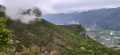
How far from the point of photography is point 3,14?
119m

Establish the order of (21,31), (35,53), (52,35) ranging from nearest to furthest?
(35,53) → (21,31) → (52,35)

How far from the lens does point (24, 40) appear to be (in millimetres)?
105312

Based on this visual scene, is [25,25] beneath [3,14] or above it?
beneath

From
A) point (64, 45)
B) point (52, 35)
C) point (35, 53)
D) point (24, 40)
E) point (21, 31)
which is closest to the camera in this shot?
point (35, 53)

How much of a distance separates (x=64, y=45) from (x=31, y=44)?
27842 mm

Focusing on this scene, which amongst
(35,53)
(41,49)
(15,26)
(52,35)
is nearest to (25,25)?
(15,26)

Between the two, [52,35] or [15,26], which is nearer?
[15,26]

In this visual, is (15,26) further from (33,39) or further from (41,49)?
(41,49)

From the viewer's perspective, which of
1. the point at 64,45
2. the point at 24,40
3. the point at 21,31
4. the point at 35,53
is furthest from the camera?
the point at 64,45

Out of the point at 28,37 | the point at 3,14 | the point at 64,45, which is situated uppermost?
the point at 3,14

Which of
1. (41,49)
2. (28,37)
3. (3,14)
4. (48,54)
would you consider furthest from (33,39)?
(3,14)

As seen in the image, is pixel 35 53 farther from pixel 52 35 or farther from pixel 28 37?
pixel 52 35

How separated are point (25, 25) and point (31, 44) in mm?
25316

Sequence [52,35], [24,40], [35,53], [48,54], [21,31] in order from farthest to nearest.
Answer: [52,35]
[21,31]
[24,40]
[48,54]
[35,53]
